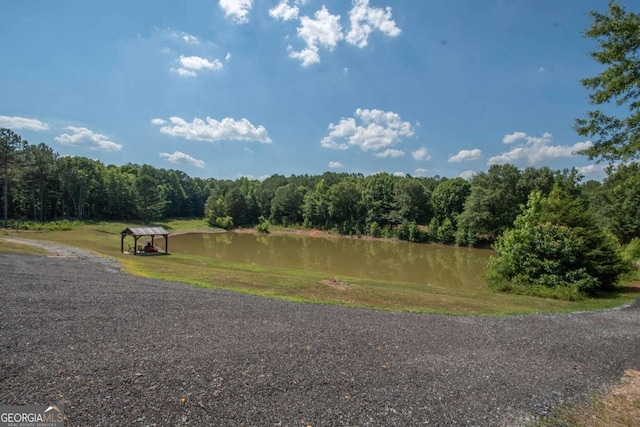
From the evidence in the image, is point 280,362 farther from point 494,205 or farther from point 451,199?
point 451,199

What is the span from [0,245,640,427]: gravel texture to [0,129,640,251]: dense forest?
3500 centimetres

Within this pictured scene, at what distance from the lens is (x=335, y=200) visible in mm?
71562

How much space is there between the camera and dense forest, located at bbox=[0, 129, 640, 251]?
47.0 metres

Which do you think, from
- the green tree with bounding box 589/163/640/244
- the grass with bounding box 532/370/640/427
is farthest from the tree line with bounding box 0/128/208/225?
the green tree with bounding box 589/163/640/244

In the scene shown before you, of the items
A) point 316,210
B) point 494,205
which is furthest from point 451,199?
point 316,210

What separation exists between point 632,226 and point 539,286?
3315 cm

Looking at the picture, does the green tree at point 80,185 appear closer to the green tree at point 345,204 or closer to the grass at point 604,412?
the green tree at point 345,204

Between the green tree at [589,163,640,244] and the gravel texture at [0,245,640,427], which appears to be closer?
the gravel texture at [0,245,640,427]

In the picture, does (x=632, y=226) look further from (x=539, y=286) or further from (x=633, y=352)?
(x=633, y=352)

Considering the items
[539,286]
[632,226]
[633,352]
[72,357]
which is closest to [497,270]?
[539,286]

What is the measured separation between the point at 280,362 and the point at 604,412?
5630mm

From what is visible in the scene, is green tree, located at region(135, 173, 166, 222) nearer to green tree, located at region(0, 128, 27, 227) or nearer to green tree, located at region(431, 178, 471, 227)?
green tree, located at region(0, 128, 27, 227)

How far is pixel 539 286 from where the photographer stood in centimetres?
1778

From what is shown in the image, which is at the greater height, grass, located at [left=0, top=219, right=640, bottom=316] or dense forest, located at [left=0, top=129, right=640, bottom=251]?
dense forest, located at [left=0, top=129, right=640, bottom=251]
